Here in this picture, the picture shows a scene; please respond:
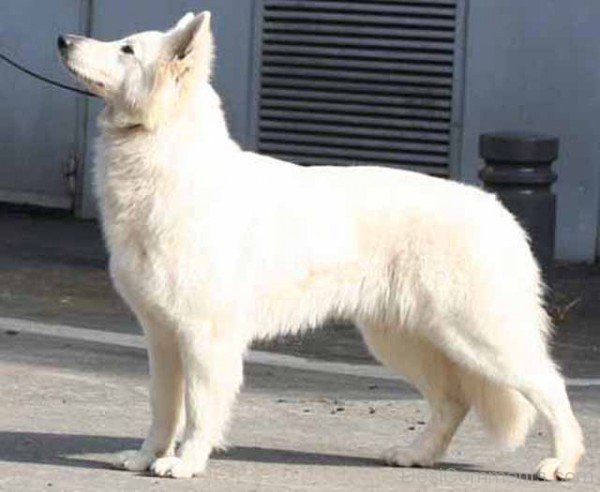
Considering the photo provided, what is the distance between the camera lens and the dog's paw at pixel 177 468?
7.80 m

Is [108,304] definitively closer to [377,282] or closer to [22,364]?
[22,364]

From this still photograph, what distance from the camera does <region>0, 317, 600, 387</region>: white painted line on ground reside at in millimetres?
10711

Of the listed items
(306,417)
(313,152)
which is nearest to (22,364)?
(306,417)

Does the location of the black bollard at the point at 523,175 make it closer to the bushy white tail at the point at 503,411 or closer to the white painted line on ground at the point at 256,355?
the white painted line on ground at the point at 256,355

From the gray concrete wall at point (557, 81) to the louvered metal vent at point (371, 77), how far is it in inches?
12.7

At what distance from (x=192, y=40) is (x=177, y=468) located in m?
1.70

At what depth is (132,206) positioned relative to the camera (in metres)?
7.73

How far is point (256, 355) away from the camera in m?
11.1

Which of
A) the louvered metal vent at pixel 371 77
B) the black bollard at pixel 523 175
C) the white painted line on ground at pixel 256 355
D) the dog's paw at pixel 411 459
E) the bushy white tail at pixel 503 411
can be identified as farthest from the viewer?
the louvered metal vent at pixel 371 77

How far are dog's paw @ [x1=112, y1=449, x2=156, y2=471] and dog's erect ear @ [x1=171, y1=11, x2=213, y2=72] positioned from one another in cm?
161

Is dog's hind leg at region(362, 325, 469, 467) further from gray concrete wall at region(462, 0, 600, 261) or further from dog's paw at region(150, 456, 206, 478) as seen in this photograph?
gray concrete wall at region(462, 0, 600, 261)

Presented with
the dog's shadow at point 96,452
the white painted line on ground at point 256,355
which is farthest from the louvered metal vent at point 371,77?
the dog's shadow at point 96,452

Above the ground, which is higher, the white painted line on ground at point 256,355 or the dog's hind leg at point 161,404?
the dog's hind leg at point 161,404

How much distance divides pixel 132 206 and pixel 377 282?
104 cm
